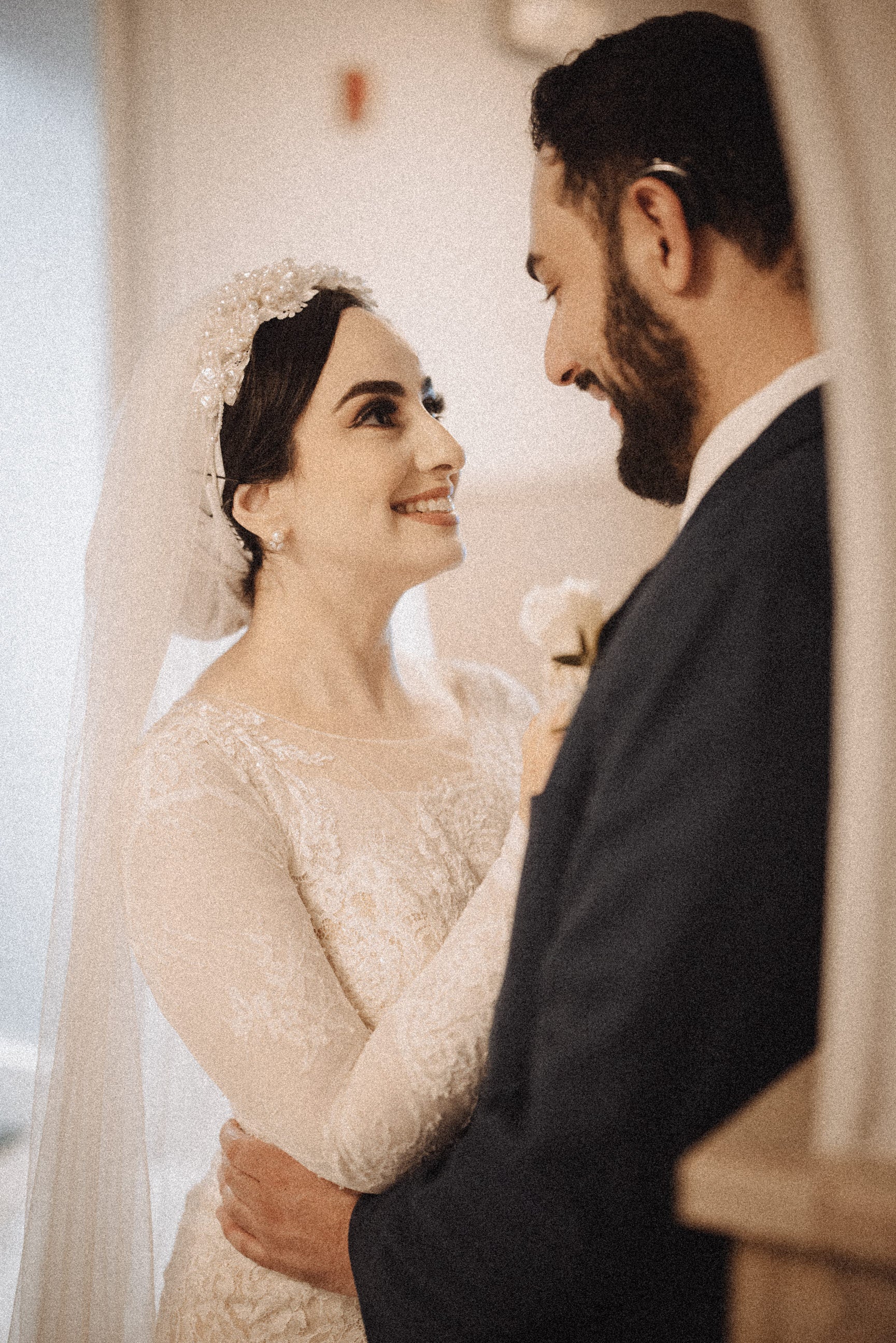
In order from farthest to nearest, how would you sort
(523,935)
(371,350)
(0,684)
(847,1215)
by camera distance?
(0,684) → (371,350) → (523,935) → (847,1215)

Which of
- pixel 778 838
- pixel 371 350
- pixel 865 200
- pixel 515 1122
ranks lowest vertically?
pixel 515 1122

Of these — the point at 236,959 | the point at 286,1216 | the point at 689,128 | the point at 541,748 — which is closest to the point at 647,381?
the point at 689,128

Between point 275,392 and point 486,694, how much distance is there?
2.00ft

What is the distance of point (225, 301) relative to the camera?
1.44 meters

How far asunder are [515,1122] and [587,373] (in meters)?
0.74

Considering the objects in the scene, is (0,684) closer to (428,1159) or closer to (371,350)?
(371,350)

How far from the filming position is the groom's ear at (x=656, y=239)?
93 centimetres

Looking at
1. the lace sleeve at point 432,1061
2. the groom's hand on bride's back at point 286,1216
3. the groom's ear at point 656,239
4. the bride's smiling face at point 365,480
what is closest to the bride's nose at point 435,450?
the bride's smiling face at point 365,480

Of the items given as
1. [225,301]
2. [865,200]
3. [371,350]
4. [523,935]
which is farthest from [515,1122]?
[225,301]

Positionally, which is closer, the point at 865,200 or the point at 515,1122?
the point at 865,200

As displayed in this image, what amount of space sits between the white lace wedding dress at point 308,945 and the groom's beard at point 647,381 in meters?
0.41

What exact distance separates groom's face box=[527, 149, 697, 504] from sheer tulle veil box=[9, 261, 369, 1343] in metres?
0.51

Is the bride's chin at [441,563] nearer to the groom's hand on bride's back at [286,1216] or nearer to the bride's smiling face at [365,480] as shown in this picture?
the bride's smiling face at [365,480]

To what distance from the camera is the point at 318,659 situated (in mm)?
1440
